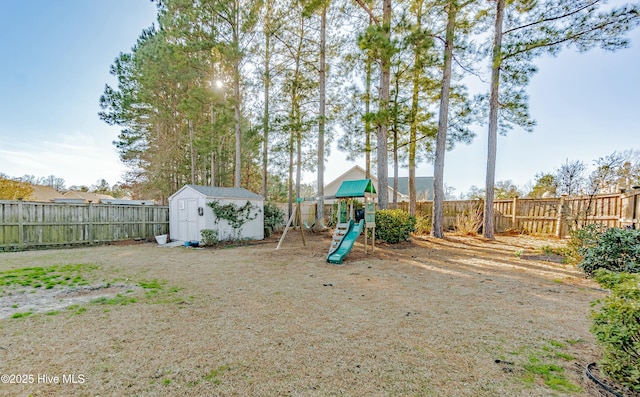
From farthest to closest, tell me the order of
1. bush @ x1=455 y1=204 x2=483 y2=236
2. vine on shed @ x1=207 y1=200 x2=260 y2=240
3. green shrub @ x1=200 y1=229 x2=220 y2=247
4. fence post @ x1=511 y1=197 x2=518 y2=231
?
1. fence post @ x1=511 y1=197 x2=518 y2=231
2. bush @ x1=455 y1=204 x2=483 y2=236
3. vine on shed @ x1=207 y1=200 x2=260 y2=240
4. green shrub @ x1=200 y1=229 x2=220 y2=247

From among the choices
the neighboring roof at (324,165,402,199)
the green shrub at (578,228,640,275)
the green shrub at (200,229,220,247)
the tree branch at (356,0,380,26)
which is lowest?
the green shrub at (200,229,220,247)

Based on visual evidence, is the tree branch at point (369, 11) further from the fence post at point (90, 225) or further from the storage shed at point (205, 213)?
the fence post at point (90, 225)

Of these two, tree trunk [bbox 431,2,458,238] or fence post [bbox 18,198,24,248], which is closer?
fence post [bbox 18,198,24,248]

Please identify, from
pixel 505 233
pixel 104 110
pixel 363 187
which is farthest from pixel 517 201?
pixel 104 110

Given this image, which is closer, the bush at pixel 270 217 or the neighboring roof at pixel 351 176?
the bush at pixel 270 217

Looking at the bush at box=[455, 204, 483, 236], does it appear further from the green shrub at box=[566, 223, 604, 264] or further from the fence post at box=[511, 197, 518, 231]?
the green shrub at box=[566, 223, 604, 264]

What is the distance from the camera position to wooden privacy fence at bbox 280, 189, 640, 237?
6.43 meters

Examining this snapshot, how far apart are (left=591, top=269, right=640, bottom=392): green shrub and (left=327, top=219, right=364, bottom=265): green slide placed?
4.76m

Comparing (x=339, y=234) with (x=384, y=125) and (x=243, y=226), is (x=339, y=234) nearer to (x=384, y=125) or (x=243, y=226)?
(x=384, y=125)

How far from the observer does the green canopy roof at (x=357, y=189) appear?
768 cm

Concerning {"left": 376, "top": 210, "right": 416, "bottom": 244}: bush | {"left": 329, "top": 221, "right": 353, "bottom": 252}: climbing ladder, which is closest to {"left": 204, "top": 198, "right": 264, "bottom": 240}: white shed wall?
{"left": 329, "top": 221, "right": 353, "bottom": 252}: climbing ladder

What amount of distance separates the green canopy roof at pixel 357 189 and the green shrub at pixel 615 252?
4.59m

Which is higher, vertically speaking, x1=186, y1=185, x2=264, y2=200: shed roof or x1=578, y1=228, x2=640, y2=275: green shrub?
x1=186, y1=185, x2=264, y2=200: shed roof

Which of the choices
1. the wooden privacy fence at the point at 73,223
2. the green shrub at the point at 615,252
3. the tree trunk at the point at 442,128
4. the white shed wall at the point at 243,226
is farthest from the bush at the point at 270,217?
the green shrub at the point at 615,252
